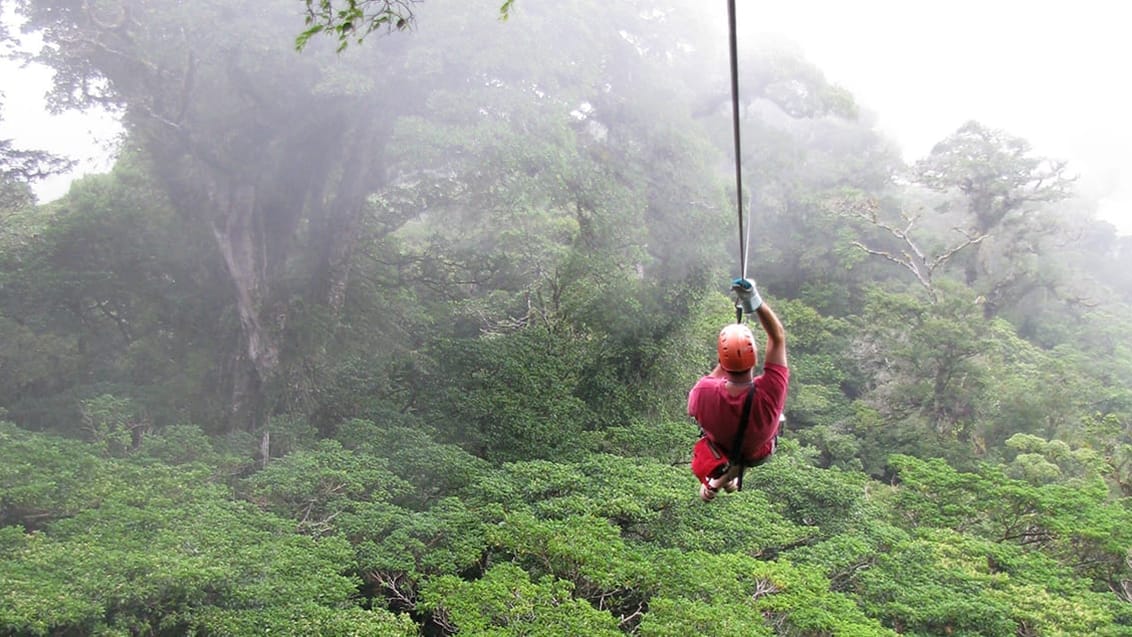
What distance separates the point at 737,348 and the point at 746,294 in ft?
0.46

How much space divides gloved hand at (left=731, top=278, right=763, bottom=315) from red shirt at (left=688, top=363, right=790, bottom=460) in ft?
0.68

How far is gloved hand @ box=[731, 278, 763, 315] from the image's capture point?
1832mm

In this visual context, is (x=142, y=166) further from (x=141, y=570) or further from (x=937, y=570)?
(x=937, y=570)

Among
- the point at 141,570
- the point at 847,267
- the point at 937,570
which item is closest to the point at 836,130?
the point at 847,267

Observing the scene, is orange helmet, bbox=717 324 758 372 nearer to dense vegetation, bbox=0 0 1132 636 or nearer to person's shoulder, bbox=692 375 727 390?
person's shoulder, bbox=692 375 727 390

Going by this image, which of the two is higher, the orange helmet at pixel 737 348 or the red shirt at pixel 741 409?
the orange helmet at pixel 737 348

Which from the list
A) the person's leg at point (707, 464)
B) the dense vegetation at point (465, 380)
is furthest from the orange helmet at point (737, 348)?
the dense vegetation at point (465, 380)

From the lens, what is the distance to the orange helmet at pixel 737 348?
6.23 ft

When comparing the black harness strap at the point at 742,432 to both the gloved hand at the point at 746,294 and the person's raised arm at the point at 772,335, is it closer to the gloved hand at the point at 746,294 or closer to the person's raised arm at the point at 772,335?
the person's raised arm at the point at 772,335

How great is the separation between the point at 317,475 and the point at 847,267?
14.5 m

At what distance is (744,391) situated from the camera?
80.7 inches

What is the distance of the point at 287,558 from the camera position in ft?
20.1

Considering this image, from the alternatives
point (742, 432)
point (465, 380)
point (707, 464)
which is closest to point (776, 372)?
point (742, 432)

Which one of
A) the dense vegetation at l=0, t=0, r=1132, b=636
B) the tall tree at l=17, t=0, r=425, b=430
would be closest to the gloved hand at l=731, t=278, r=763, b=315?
the dense vegetation at l=0, t=0, r=1132, b=636
